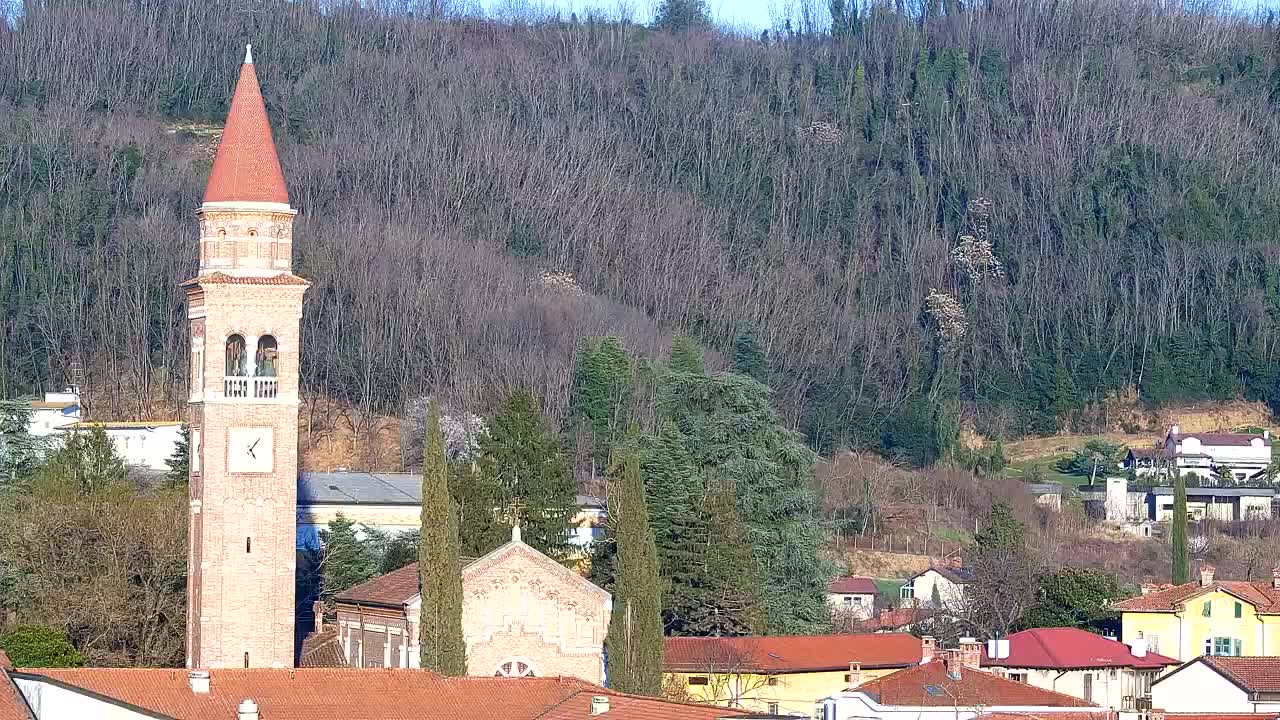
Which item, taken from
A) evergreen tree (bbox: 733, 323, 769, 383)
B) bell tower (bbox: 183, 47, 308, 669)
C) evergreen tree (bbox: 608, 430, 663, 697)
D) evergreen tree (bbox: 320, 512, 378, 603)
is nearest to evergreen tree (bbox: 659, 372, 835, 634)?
evergreen tree (bbox: 320, 512, 378, 603)

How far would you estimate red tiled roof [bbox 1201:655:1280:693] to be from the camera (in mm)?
44031

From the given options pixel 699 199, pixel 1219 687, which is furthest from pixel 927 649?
pixel 699 199

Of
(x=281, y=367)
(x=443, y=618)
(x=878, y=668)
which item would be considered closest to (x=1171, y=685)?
(x=878, y=668)

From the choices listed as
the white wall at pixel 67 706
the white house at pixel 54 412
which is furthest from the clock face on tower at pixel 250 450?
the white house at pixel 54 412

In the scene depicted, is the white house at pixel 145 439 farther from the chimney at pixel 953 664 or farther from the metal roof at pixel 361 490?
the chimney at pixel 953 664

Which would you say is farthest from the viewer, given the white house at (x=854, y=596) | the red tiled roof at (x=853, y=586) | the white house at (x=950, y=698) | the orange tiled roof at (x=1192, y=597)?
the red tiled roof at (x=853, y=586)

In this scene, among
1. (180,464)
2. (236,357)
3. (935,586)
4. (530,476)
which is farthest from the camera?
(935,586)

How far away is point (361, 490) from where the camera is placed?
70.5m

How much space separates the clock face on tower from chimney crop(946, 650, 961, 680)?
11.7m

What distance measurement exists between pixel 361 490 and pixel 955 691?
101ft

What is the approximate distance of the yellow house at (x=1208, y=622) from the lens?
188ft

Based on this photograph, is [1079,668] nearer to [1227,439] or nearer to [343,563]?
[343,563]

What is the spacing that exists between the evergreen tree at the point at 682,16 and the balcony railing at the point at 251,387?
107 meters

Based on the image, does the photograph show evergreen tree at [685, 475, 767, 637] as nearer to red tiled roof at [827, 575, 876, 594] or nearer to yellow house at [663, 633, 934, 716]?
yellow house at [663, 633, 934, 716]
